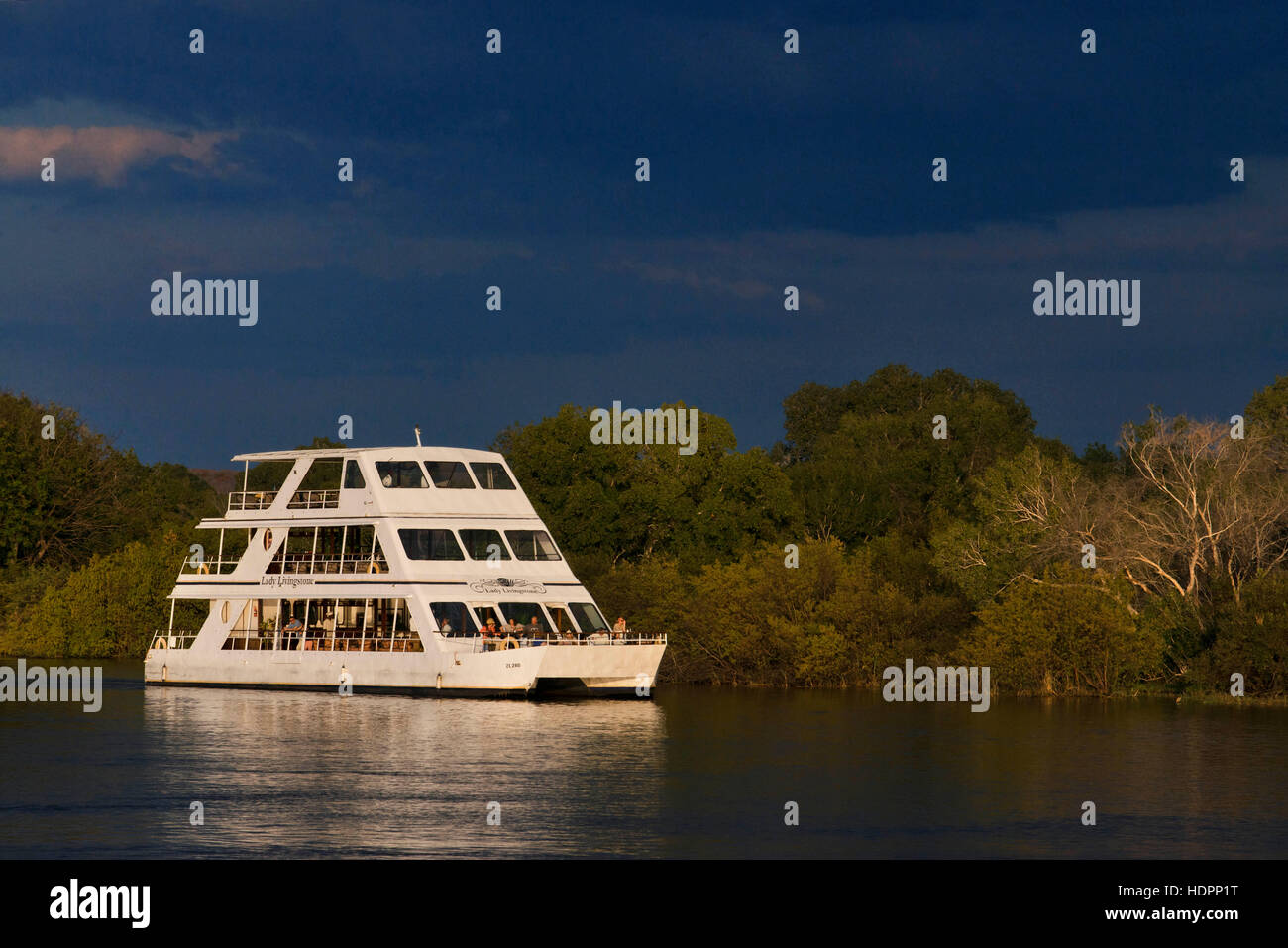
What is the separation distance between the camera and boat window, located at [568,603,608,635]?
2104 inches

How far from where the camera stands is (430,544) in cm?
5353

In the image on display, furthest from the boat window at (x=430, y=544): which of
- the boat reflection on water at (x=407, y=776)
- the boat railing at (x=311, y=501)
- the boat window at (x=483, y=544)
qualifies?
the boat reflection on water at (x=407, y=776)

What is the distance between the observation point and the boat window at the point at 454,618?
5191cm

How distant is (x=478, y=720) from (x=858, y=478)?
35155 mm

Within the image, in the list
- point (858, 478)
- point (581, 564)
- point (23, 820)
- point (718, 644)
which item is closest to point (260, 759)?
point (23, 820)

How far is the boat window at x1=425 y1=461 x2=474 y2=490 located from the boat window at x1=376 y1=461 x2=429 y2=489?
348mm

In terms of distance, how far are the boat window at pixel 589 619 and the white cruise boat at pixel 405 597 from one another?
52 millimetres

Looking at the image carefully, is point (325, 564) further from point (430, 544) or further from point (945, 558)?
point (945, 558)

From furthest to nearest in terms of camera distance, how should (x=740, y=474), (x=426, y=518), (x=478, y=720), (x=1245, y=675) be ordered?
(x=740, y=474) < (x=426, y=518) < (x=1245, y=675) < (x=478, y=720)

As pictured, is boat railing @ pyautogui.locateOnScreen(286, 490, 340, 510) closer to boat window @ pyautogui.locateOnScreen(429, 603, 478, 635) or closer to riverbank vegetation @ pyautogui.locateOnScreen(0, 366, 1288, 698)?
boat window @ pyautogui.locateOnScreen(429, 603, 478, 635)

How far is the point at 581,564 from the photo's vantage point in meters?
67.8

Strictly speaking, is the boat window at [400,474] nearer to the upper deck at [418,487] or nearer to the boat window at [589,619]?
the upper deck at [418,487]
